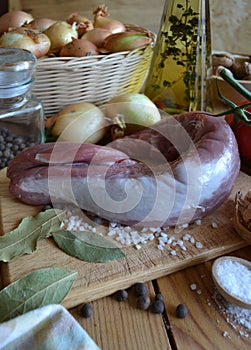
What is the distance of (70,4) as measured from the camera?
173 centimetres

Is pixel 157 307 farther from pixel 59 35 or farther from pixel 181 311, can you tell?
pixel 59 35

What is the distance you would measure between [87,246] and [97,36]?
58 centimetres

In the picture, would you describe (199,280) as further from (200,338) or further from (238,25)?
(238,25)

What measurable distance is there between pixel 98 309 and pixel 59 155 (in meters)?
0.25

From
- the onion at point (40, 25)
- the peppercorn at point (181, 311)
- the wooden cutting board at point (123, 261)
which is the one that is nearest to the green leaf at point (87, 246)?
the wooden cutting board at point (123, 261)

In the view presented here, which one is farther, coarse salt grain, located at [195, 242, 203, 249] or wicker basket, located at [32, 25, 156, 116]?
wicker basket, located at [32, 25, 156, 116]

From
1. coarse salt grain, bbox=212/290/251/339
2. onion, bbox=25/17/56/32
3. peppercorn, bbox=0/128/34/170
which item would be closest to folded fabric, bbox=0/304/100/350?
coarse salt grain, bbox=212/290/251/339

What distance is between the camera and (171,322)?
1.66ft

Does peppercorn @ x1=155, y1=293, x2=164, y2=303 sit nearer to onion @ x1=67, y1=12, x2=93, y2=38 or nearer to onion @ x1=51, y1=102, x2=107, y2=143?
onion @ x1=51, y1=102, x2=107, y2=143

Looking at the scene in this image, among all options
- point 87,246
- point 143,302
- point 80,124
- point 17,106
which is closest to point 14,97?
Answer: point 17,106

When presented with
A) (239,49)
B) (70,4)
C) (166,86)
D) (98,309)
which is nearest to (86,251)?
(98,309)

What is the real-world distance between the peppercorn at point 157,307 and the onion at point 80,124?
40 centimetres

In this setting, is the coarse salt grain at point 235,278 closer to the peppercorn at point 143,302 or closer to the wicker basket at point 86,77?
the peppercorn at point 143,302

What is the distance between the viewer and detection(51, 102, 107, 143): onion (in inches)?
32.7
